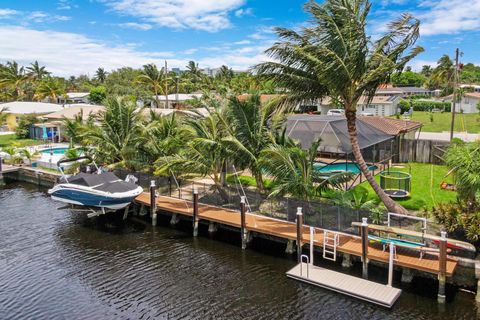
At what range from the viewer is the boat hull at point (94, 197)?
20.6 metres

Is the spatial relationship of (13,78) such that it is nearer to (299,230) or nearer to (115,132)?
(115,132)

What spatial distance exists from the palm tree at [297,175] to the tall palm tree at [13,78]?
70.1 meters

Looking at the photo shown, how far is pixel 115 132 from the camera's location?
85.5 feet

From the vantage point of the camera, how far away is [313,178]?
57.4 feet

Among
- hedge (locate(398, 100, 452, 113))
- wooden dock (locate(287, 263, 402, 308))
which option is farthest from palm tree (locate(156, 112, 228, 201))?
hedge (locate(398, 100, 452, 113))

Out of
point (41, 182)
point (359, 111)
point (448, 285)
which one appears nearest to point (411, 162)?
point (448, 285)

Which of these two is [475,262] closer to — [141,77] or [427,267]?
[427,267]

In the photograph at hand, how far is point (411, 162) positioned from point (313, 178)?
1471 centimetres

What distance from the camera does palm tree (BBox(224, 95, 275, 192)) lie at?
19.0 m

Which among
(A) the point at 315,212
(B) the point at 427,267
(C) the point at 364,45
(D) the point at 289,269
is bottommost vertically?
(D) the point at 289,269

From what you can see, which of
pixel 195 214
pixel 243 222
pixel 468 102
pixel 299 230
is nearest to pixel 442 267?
pixel 299 230

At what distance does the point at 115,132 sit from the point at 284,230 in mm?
14123

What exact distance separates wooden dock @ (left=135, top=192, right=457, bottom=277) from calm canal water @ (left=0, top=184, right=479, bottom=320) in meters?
0.92

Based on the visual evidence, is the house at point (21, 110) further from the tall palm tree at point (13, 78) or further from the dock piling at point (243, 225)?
the dock piling at point (243, 225)
